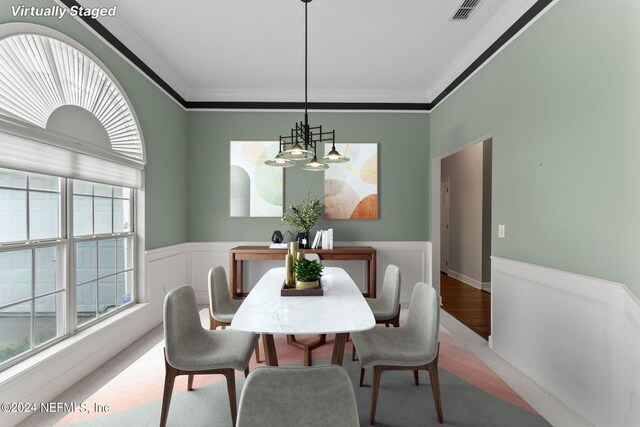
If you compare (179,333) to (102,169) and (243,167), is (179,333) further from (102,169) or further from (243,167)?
(243,167)

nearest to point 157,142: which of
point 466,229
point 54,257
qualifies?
point 54,257

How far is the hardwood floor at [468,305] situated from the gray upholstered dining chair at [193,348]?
2.62m

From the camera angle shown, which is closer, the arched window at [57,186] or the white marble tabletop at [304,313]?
the white marble tabletop at [304,313]

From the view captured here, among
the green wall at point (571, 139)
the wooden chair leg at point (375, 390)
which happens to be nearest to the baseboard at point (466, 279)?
the green wall at point (571, 139)

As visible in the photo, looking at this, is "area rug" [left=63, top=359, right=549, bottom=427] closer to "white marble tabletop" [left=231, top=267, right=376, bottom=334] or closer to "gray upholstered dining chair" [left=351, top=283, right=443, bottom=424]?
"gray upholstered dining chair" [left=351, top=283, right=443, bottom=424]

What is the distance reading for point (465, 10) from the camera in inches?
104

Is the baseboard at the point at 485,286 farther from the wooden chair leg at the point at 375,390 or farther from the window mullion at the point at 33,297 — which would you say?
the window mullion at the point at 33,297

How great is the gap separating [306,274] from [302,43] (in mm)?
2266

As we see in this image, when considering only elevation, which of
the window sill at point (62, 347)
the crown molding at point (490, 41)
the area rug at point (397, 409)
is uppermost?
the crown molding at point (490, 41)

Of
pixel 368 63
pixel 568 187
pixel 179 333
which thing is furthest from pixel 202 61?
pixel 568 187

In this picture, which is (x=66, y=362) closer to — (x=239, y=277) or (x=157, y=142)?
(x=239, y=277)

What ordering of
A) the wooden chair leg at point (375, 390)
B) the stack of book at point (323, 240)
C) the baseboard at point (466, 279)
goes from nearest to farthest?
the wooden chair leg at point (375, 390) < the stack of book at point (323, 240) < the baseboard at point (466, 279)

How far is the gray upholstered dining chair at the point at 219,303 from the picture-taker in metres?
2.56

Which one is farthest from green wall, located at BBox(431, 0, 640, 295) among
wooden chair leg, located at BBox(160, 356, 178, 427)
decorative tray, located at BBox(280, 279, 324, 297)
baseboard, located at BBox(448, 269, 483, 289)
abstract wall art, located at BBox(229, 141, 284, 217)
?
baseboard, located at BBox(448, 269, 483, 289)
